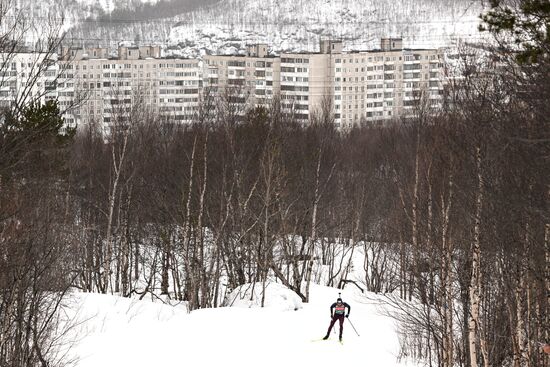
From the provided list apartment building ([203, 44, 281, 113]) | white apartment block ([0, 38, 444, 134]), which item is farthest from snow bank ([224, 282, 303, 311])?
apartment building ([203, 44, 281, 113])

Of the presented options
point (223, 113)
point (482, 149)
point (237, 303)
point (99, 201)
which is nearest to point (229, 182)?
point (223, 113)

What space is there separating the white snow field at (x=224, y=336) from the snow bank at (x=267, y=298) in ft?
0.21

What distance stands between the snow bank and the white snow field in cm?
7

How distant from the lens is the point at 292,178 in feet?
130

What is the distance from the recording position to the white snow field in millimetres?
22344

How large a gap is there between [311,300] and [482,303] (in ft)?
35.9

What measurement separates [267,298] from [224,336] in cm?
728

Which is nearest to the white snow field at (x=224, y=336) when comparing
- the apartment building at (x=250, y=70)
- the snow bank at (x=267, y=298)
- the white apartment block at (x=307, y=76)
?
the snow bank at (x=267, y=298)

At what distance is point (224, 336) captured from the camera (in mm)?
24641

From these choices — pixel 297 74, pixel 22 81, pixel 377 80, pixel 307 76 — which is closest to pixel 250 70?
pixel 297 74

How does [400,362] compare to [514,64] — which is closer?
[514,64]

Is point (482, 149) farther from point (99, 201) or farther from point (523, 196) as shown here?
point (99, 201)

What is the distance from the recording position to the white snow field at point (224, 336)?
22.3 metres

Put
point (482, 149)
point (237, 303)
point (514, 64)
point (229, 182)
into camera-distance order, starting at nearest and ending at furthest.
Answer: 1. point (514, 64)
2. point (482, 149)
3. point (237, 303)
4. point (229, 182)
